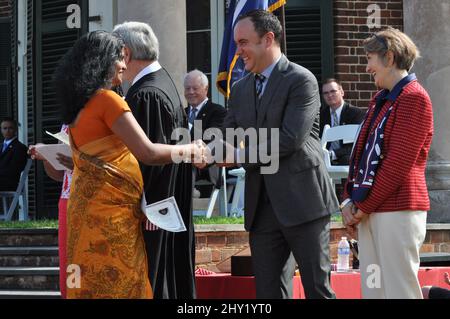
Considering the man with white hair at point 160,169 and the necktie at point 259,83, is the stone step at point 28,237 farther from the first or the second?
the necktie at point 259,83

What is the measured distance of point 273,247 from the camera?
18.6 ft

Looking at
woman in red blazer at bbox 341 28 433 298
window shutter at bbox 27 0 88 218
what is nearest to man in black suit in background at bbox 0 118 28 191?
window shutter at bbox 27 0 88 218

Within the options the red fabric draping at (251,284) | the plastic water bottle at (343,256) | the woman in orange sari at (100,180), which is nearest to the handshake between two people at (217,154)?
the woman in orange sari at (100,180)

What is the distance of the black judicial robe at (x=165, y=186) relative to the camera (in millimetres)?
5723

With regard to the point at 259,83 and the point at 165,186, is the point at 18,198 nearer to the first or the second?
the point at 165,186

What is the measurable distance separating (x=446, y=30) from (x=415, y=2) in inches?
18.3

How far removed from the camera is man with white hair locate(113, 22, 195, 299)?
18.8ft

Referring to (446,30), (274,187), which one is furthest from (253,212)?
(446,30)

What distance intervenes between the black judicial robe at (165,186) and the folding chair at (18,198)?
7.49m

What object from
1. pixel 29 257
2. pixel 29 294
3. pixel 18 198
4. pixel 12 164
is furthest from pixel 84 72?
pixel 12 164

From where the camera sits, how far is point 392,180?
541 cm

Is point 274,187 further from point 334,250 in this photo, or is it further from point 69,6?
point 69,6

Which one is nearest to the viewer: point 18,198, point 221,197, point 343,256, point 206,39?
point 343,256

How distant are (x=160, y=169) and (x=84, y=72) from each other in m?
0.80
